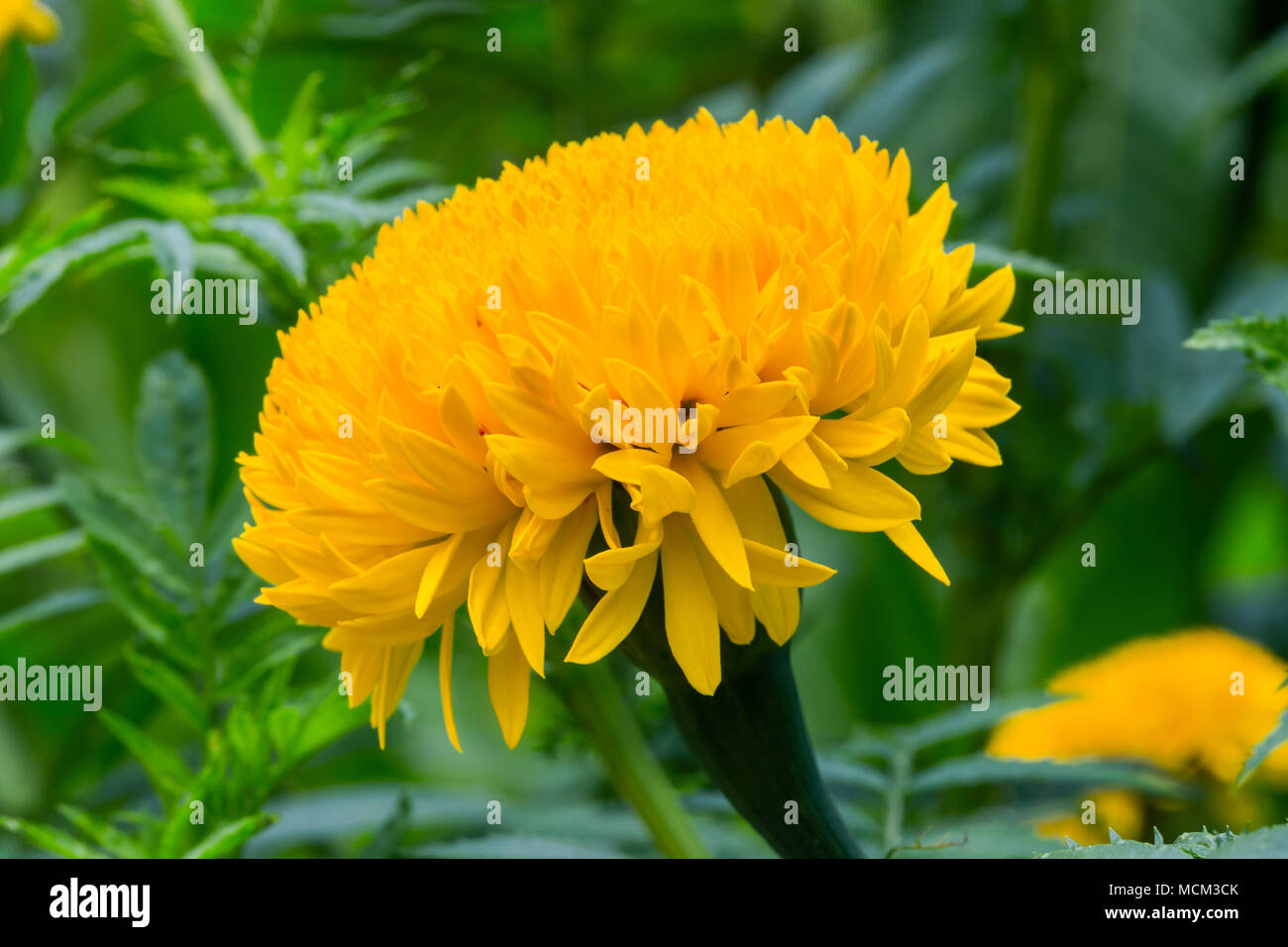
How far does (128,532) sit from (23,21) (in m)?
0.35

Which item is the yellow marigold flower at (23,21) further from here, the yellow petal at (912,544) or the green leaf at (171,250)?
the yellow petal at (912,544)

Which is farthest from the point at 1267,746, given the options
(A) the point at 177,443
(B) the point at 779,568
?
(A) the point at 177,443

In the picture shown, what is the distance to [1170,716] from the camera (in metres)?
0.75

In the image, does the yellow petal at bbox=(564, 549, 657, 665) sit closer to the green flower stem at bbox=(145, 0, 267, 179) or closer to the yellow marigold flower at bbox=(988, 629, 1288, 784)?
the green flower stem at bbox=(145, 0, 267, 179)

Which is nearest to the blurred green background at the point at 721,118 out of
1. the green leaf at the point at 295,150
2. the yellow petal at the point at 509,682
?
the green leaf at the point at 295,150

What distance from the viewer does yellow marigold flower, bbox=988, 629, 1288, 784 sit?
28.9 inches

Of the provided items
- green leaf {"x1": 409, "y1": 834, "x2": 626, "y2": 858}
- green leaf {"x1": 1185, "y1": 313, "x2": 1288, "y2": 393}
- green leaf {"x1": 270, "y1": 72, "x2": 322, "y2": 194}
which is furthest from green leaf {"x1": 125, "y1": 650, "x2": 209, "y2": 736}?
green leaf {"x1": 1185, "y1": 313, "x2": 1288, "y2": 393}

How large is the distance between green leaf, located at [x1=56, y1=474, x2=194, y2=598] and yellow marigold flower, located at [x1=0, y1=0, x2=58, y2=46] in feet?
1.00

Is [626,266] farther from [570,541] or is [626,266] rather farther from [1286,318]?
[1286,318]

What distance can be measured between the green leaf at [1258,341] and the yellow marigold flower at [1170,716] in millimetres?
352

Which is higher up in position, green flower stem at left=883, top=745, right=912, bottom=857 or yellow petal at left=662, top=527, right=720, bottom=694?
yellow petal at left=662, top=527, right=720, bottom=694

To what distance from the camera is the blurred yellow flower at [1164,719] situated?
2.40 ft
